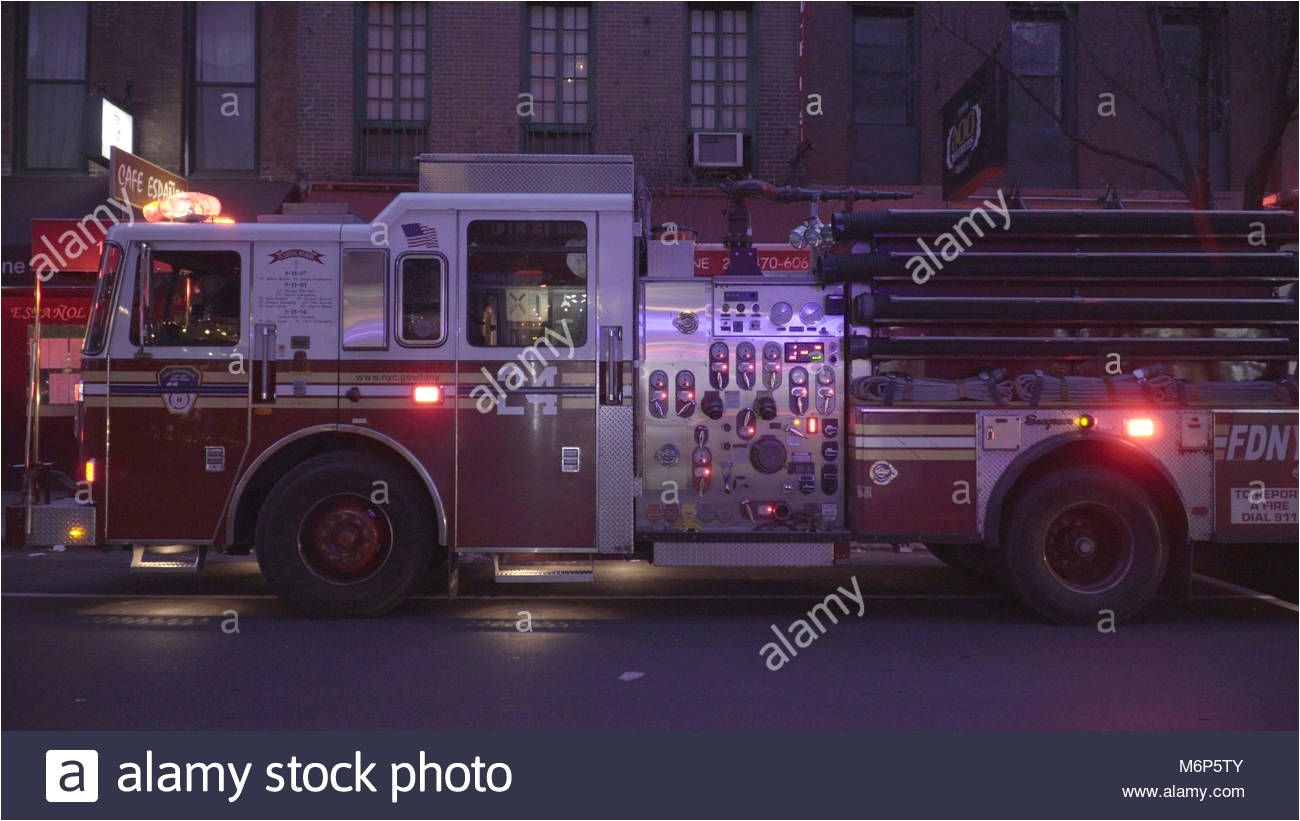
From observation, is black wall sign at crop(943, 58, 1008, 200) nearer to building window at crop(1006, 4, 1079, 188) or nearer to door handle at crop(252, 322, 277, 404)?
building window at crop(1006, 4, 1079, 188)

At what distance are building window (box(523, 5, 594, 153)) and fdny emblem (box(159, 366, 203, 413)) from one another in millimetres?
8405

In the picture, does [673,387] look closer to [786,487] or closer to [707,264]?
[786,487]

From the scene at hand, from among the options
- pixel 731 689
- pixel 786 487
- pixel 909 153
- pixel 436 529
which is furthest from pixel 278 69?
pixel 731 689

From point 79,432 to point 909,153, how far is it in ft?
38.3

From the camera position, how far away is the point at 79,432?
771 centimetres

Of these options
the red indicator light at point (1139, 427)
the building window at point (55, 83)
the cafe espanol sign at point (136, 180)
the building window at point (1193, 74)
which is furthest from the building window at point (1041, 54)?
the building window at point (55, 83)

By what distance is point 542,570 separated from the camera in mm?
7801

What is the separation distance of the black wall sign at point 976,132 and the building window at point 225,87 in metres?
9.50

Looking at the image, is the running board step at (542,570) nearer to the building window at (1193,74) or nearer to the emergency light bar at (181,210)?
the emergency light bar at (181,210)

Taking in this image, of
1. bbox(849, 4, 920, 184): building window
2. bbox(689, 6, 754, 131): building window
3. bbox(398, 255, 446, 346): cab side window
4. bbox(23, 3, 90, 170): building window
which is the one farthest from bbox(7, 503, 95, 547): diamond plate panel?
bbox(849, 4, 920, 184): building window

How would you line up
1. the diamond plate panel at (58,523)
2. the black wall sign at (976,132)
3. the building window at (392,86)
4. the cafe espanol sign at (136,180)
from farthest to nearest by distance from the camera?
the building window at (392,86)
the black wall sign at (976,132)
the cafe espanol sign at (136,180)
the diamond plate panel at (58,523)

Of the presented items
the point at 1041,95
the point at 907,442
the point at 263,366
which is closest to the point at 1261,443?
the point at 907,442

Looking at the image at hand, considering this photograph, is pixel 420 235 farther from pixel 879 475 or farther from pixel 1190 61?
Result: pixel 1190 61

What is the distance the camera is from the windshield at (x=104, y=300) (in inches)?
304
